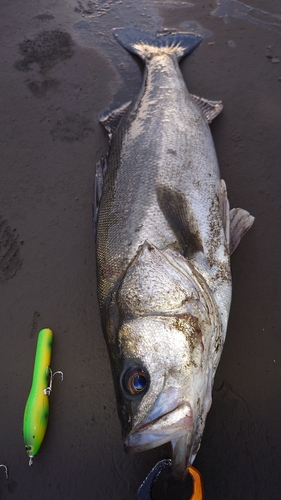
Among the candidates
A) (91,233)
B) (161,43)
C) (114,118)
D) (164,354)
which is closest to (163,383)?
(164,354)

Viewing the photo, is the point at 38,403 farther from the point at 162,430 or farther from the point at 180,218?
the point at 180,218

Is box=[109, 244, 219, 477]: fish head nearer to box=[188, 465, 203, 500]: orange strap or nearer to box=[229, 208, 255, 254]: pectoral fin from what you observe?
box=[188, 465, 203, 500]: orange strap

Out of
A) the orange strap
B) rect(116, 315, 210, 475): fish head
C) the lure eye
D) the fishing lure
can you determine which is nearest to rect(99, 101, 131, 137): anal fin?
the fishing lure

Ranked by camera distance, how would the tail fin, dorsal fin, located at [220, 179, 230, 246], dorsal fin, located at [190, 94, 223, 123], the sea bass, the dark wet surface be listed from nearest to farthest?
1. the sea bass
2. the dark wet surface
3. dorsal fin, located at [220, 179, 230, 246]
4. dorsal fin, located at [190, 94, 223, 123]
5. the tail fin

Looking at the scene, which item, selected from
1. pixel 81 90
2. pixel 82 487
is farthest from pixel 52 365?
pixel 81 90

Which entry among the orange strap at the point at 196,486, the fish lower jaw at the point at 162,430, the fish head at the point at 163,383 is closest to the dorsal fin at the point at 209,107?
the fish head at the point at 163,383

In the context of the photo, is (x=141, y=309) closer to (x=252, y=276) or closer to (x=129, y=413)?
(x=129, y=413)
